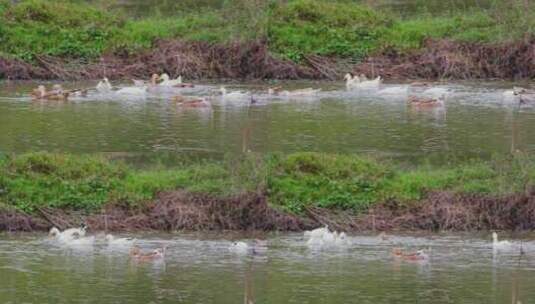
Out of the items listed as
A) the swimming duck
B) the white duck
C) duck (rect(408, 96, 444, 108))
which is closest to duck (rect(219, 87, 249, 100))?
the white duck

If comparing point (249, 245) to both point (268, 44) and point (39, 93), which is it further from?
point (268, 44)

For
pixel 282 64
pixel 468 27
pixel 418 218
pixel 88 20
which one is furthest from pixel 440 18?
pixel 418 218

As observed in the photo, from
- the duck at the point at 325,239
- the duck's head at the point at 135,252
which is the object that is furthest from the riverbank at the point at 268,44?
the duck's head at the point at 135,252

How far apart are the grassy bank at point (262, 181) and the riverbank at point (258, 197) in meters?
0.02

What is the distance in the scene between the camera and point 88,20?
47219 mm

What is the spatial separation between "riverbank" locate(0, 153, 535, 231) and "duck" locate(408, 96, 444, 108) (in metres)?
7.99

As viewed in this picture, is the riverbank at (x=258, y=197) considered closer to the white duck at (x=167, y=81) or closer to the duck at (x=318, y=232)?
the duck at (x=318, y=232)

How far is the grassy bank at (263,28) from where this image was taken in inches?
1783

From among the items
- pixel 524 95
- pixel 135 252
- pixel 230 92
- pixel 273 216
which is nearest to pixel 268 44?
pixel 230 92

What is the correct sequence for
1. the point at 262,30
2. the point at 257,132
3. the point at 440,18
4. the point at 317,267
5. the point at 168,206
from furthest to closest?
the point at 440,18 → the point at 262,30 → the point at 257,132 → the point at 168,206 → the point at 317,267

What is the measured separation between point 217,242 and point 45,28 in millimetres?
14194

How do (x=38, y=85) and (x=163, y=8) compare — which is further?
(x=163, y=8)

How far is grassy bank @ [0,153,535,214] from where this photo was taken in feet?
113

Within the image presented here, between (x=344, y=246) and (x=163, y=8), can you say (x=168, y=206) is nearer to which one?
(x=344, y=246)
